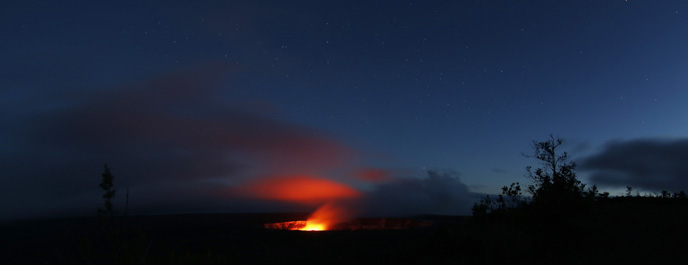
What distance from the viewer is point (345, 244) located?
1680 centimetres

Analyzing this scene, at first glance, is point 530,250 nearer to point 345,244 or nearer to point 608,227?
point 608,227

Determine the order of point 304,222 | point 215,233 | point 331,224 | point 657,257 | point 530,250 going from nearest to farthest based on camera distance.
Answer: point 657,257, point 530,250, point 215,233, point 331,224, point 304,222

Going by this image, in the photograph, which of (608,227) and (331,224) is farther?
(331,224)

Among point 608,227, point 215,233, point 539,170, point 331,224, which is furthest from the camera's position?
point 331,224

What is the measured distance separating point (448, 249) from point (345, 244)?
5319 millimetres

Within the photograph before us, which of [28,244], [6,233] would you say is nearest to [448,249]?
[28,244]

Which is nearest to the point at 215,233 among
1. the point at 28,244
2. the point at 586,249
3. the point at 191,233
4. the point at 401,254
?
the point at 191,233

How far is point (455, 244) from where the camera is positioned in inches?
507

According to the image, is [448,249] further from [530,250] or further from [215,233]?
[215,233]

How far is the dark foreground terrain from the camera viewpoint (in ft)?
34.4

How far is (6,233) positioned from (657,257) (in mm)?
38651

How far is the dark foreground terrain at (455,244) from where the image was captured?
1048 cm

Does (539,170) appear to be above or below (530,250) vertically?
above

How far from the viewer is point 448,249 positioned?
12586mm
